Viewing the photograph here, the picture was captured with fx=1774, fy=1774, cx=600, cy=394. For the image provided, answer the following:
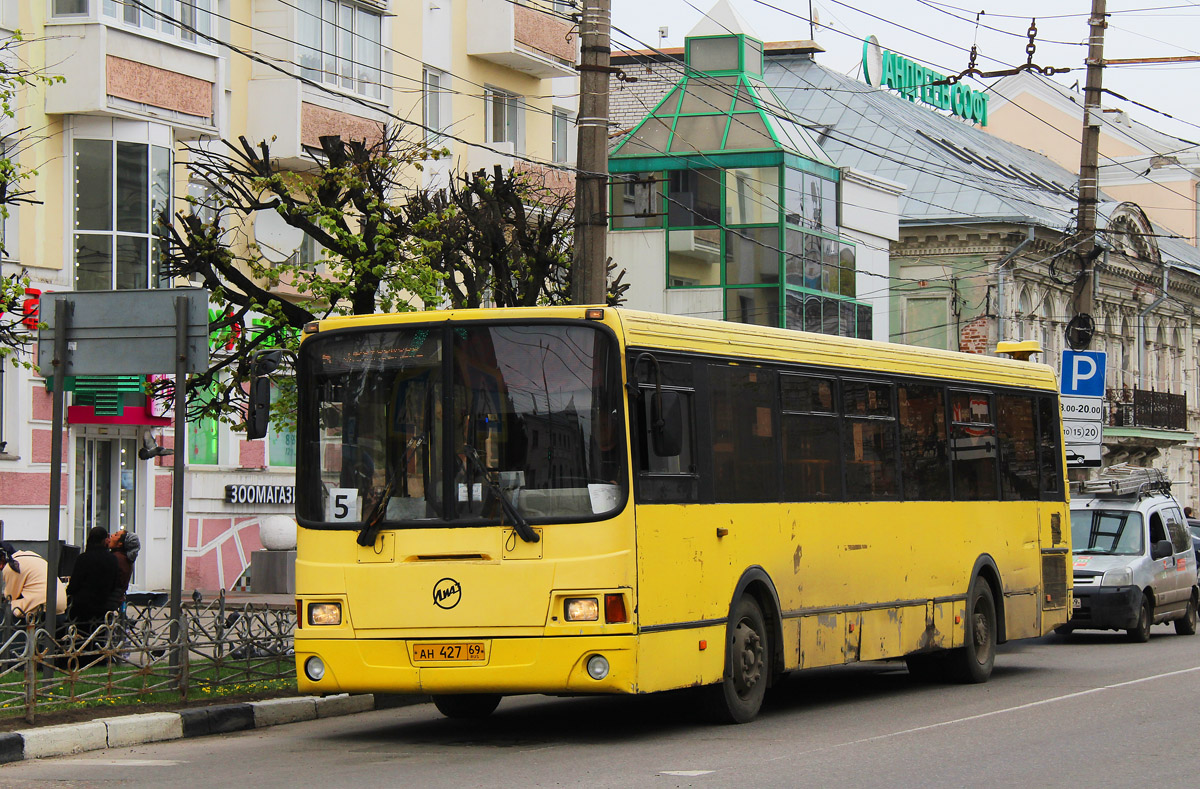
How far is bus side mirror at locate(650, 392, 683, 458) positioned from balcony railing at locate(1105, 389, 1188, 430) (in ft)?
153

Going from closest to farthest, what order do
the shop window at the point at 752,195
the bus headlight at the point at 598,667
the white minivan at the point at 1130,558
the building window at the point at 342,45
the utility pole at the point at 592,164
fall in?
the bus headlight at the point at 598,667 → the utility pole at the point at 592,164 → the white minivan at the point at 1130,558 → the building window at the point at 342,45 → the shop window at the point at 752,195

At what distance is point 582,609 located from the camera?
11.2 m

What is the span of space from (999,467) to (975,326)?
33181 millimetres

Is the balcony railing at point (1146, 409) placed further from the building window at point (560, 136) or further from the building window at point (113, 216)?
the building window at point (113, 216)

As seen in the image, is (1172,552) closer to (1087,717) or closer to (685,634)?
(1087,717)

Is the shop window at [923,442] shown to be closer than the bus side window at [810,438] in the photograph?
No

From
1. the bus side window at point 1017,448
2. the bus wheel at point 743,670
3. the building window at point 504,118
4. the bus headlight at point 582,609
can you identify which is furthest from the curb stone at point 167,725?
the building window at point 504,118

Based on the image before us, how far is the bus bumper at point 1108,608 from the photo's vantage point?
2255cm

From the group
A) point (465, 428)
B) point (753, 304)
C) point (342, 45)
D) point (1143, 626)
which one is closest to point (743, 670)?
point (465, 428)

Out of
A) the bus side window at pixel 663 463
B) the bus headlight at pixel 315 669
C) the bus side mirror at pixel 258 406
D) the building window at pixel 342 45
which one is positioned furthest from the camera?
the building window at pixel 342 45

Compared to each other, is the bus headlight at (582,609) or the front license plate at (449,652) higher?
the bus headlight at (582,609)

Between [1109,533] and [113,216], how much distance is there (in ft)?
48.1

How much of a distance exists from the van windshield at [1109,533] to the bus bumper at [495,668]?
13624 millimetres

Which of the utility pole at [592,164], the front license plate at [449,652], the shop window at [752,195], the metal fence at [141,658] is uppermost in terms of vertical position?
the shop window at [752,195]
